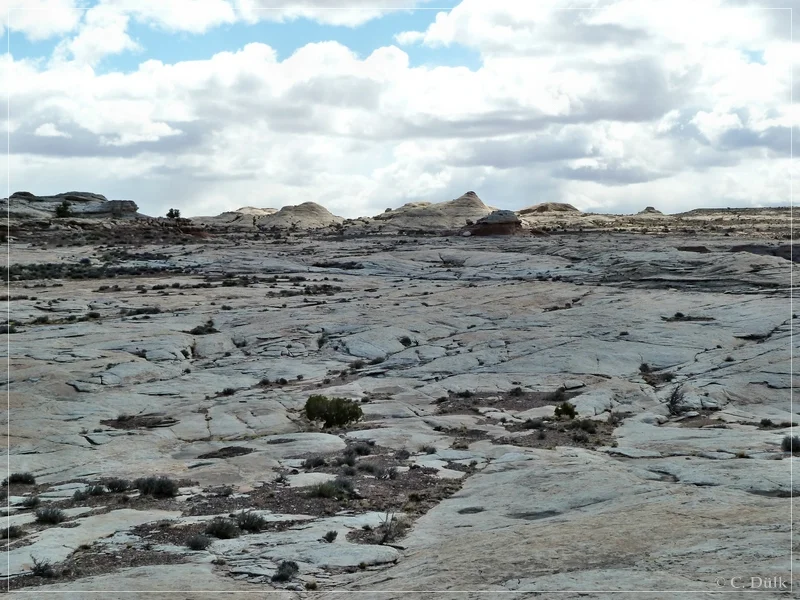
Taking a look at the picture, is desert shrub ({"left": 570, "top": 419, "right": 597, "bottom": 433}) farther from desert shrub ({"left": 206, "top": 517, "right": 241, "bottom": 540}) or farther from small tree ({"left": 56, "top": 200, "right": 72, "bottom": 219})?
small tree ({"left": 56, "top": 200, "right": 72, "bottom": 219})

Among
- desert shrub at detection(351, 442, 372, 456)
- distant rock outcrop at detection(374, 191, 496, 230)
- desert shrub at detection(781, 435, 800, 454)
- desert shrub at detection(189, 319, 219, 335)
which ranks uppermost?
distant rock outcrop at detection(374, 191, 496, 230)

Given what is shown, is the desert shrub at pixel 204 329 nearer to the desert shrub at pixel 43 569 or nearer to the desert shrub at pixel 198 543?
the desert shrub at pixel 198 543

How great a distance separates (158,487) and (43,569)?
4.45 m

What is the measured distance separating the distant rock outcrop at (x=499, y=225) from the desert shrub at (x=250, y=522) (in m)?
63.9

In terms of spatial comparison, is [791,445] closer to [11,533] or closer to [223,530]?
[223,530]

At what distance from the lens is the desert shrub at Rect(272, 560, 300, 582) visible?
10492mm

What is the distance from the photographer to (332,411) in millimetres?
22438

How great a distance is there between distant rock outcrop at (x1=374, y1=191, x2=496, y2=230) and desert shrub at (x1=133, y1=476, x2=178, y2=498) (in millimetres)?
80473

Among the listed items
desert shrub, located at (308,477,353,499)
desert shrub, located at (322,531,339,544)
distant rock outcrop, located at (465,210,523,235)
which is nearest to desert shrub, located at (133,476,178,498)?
desert shrub, located at (308,477,353,499)

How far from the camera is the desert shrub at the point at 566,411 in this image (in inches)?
899

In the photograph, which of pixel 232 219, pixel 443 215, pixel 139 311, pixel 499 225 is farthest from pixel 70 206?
pixel 139 311

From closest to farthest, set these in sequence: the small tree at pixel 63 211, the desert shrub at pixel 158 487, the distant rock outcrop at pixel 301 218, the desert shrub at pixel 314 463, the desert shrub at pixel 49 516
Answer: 1. the desert shrub at pixel 49 516
2. the desert shrub at pixel 158 487
3. the desert shrub at pixel 314 463
4. the small tree at pixel 63 211
5. the distant rock outcrop at pixel 301 218

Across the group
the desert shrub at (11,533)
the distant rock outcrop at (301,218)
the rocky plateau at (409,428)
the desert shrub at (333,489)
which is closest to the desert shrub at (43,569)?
the rocky plateau at (409,428)

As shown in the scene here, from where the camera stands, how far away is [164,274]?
54219 mm
